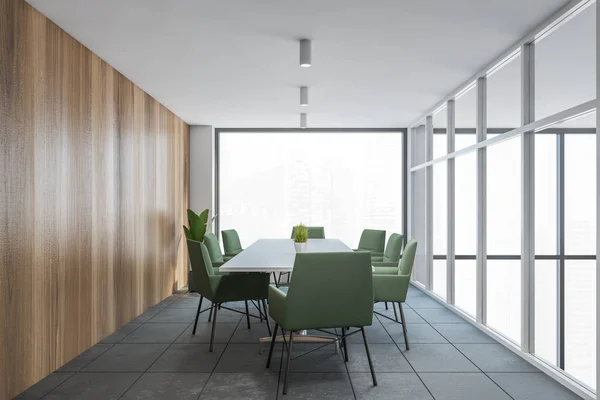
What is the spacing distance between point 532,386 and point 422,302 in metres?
2.89

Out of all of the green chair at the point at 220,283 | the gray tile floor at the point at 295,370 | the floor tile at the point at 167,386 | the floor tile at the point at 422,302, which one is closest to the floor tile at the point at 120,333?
the gray tile floor at the point at 295,370

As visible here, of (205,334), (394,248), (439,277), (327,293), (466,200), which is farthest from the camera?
(439,277)

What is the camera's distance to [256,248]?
500 centimetres

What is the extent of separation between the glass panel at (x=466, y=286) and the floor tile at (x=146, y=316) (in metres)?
3.54

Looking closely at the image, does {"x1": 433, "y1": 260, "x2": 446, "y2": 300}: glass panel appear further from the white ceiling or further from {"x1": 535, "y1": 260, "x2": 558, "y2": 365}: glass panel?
{"x1": 535, "y1": 260, "x2": 558, "y2": 365}: glass panel

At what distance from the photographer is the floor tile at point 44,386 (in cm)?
308

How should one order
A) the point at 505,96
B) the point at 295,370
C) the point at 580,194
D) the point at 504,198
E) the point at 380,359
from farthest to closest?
the point at 504,198, the point at 505,96, the point at 380,359, the point at 295,370, the point at 580,194

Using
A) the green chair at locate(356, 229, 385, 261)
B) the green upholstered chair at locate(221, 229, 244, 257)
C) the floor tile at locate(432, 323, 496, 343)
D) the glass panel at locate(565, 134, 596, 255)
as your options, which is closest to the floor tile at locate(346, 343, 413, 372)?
the floor tile at locate(432, 323, 496, 343)

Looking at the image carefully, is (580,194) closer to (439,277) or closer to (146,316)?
(439,277)

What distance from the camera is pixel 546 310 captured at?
3570 millimetres

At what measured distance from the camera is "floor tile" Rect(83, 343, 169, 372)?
11.9 ft

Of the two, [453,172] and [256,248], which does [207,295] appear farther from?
[453,172]

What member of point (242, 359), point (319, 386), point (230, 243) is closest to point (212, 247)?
point (230, 243)

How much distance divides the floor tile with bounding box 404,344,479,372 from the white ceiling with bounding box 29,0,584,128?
8.59 ft
